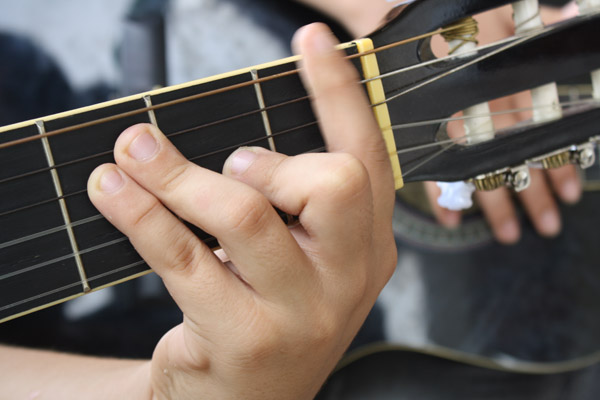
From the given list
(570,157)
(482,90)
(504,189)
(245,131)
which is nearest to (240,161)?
(245,131)

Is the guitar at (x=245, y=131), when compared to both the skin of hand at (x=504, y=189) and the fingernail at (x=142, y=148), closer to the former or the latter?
the fingernail at (x=142, y=148)

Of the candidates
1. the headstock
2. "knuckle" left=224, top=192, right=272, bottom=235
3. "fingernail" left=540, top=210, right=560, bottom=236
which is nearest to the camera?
"knuckle" left=224, top=192, right=272, bottom=235

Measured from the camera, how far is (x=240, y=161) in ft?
1.44

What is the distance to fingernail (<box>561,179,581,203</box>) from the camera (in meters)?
0.87

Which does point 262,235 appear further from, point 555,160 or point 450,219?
point 450,219

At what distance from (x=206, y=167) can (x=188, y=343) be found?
0.52ft

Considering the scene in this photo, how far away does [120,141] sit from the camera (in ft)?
1.34

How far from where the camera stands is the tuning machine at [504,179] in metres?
0.54

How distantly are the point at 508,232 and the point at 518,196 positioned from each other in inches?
2.5

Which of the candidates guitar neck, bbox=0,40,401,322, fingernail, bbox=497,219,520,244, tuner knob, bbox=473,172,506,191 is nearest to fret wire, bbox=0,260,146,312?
guitar neck, bbox=0,40,401,322

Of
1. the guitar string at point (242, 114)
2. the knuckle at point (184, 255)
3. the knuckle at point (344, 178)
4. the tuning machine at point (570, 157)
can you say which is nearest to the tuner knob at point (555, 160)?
the tuning machine at point (570, 157)

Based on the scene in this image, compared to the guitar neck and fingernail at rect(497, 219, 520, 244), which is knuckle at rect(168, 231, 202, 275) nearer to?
the guitar neck

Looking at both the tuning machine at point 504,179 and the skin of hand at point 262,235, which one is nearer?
the skin of hand at point 262,235

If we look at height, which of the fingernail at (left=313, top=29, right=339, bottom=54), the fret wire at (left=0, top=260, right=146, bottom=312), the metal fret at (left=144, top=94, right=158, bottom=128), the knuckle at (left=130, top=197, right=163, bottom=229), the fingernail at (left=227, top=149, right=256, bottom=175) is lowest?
the fret wire at (left=0, top=260, right=146, bottom=312)
